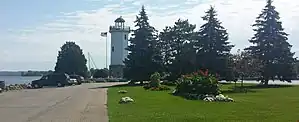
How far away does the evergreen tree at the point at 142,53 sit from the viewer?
64688 mm

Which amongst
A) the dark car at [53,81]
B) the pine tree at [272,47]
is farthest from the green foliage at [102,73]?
the pine tree at [272,47]

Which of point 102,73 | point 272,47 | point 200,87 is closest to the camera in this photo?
point 200,87

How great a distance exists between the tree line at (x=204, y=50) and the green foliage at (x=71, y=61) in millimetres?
35683

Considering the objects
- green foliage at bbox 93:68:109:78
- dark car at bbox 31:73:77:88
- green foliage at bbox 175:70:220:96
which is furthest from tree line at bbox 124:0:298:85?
green foliage at bbox 93:68:109:78

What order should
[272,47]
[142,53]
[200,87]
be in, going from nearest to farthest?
[200,87] < [272,47] < [142,53]

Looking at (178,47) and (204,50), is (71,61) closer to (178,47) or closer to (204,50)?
(178,47)

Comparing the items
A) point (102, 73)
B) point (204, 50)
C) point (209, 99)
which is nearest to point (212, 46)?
point (204, 50)

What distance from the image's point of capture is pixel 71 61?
337ft

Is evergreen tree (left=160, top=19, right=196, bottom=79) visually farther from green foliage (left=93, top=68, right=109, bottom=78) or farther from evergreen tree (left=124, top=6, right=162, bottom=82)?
green foliage (left=93, top=68, right=109, bottom=78)

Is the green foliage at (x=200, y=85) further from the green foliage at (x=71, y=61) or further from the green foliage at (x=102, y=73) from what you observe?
the green foliage at (x=71, y=61)

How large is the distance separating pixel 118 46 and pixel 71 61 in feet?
43.5

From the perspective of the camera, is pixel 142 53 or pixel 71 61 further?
pixel 71 61

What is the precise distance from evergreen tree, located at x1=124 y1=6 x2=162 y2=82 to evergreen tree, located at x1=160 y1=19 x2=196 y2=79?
7.38ft

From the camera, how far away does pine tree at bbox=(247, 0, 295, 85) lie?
58.1 metres
